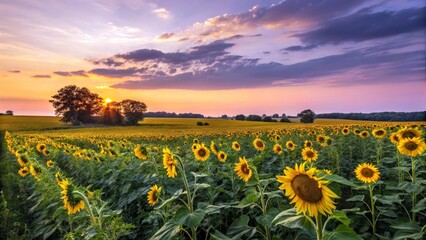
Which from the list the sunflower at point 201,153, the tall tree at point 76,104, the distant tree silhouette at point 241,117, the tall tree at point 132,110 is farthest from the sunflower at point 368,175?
the tall tree at point 76,104

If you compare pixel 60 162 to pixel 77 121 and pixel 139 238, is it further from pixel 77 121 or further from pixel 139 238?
pixel 77 121

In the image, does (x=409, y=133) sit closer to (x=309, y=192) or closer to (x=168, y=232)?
(x=309, y=192)

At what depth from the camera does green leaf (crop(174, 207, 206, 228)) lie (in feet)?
11.0

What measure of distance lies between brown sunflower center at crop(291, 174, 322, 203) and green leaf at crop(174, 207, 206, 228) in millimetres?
1064

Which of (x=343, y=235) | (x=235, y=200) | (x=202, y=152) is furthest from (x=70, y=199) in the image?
(x=343, y=235)

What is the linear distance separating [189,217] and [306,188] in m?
1.24

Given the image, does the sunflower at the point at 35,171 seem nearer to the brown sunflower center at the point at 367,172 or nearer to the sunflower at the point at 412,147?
the brown sunflower center at the point at 367,172

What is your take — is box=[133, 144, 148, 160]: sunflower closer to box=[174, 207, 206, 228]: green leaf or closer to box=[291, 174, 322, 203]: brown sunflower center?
box=[174, 207, 206, 228]: green leaf

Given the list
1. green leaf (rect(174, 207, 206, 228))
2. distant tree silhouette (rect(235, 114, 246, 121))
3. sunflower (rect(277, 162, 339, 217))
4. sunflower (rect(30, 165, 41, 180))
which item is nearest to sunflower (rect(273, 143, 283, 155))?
green leaf (rect(174, 207, 206, 228))

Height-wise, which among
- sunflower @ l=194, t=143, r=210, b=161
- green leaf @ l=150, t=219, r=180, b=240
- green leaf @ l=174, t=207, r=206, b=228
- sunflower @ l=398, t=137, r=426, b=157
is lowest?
green leaf @ l=150, t=219, r=180, b=240

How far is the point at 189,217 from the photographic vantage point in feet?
11.2

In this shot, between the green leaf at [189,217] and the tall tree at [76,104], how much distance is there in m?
77.5

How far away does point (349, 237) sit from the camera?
2367 millimetres

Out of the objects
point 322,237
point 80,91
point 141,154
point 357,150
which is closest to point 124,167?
point 141,154
